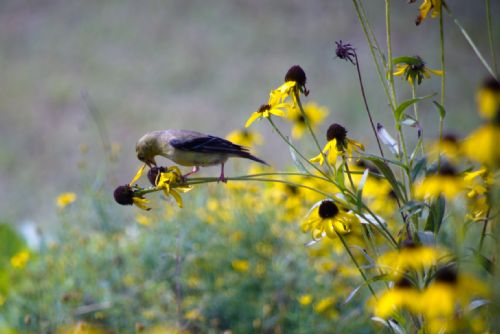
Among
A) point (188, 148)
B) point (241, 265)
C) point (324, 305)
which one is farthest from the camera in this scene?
point (241, 265)

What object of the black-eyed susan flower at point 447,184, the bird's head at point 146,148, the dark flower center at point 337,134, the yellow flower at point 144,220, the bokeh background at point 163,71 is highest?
the bokeh background at point 163,71

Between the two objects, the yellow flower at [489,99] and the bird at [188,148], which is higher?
the bird at [188,148]

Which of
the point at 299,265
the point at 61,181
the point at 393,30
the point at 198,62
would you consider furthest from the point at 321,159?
the point at 198,62

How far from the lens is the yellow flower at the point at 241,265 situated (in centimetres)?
319

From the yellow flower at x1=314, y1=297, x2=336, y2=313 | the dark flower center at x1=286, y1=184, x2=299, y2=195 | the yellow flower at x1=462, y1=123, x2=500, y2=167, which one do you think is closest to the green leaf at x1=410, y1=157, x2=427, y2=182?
the yellow flower at x1=462, y1=123, x2=500, y2=167

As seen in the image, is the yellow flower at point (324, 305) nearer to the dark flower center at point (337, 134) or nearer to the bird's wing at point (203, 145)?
the bird's wing at point (203, 145)

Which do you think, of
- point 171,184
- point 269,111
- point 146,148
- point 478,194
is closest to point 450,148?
point 478,194

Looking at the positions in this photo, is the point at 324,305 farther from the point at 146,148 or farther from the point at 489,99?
the point at 489,99

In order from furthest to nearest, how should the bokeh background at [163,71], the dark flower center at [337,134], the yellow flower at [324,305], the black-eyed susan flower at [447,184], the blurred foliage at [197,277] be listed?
the bokeh background at [163,71], the blurred foliage at [197,277], the yellow flower at [324,305], the dark flower center at [337,134], the black-eyed susan flower at [447,184]

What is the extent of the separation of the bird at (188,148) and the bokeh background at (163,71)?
3.39 metres

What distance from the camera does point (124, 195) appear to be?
5.83 feet

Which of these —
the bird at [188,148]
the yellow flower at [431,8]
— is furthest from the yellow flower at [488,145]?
the bird at [188,148]

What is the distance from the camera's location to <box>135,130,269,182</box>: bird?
2.32 metres

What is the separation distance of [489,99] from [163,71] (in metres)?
7.41
